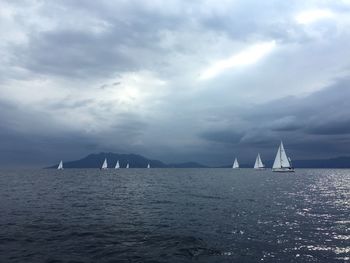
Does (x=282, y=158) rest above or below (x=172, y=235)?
above

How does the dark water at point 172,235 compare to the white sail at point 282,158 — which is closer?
the dark water at point 172,235

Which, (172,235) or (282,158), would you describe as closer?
(172,235)

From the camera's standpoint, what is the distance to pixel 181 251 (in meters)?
25.5

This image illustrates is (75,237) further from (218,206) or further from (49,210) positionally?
(218,206)

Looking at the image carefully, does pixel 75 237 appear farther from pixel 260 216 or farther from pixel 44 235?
pixel 260 216

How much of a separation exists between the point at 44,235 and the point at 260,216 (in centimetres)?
2634

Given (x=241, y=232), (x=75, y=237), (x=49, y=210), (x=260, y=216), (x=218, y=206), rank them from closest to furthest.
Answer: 1. (x=75, y=237)
2. (x=241, y=232)
3. (x=260, y=216)
4. (x=49, y=210)
5. (x=218, y=206)

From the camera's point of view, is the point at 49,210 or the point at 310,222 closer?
the point at 310,222

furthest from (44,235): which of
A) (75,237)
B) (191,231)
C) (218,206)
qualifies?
(218,206)

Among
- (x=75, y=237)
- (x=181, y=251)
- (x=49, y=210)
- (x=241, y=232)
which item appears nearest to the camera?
(x=181, y=251)

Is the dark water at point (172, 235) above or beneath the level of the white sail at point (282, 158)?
beneath

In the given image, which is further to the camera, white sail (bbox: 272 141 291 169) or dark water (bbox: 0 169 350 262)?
white sail (bbox: 272 141 291 169)

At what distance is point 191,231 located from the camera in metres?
32.6

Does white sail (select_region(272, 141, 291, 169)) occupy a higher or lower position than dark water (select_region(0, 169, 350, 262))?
higher
